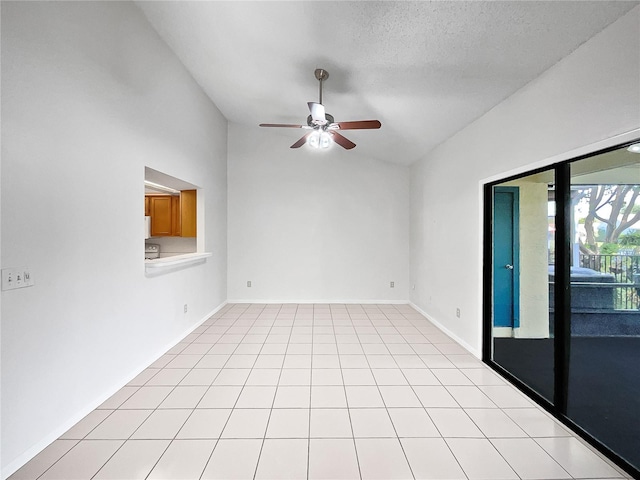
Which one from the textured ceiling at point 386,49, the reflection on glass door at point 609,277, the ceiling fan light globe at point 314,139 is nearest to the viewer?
the textured ceiling at point 386,49

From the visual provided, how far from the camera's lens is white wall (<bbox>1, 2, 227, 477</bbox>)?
1.61 m

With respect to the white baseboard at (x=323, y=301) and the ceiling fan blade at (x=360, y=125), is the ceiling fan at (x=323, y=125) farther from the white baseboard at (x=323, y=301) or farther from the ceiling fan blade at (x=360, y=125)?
the white baseboard at (x=323, y=301)

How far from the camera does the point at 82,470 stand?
5.33 feet

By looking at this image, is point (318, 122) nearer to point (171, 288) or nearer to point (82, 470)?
point (171, 288)

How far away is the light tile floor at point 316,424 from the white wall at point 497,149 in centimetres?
100

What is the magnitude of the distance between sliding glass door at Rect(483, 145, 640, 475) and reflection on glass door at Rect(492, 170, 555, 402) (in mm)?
11

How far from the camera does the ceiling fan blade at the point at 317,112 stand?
261 cm

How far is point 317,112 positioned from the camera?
8.79 ft

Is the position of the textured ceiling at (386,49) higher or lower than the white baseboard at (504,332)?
higher

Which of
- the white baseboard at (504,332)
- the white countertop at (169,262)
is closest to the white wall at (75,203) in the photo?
the white countertop at (169,262)

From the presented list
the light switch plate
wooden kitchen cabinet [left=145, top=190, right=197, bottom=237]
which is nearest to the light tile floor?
the light switch plate

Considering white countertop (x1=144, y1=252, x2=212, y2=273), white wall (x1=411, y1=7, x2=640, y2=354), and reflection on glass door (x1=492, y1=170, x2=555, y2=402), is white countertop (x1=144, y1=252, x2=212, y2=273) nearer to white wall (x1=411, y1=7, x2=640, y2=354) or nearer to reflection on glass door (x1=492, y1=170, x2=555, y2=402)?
white wall (x1=411, y1=7, x2=640, y2=354)

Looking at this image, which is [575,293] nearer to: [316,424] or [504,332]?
[504,332]

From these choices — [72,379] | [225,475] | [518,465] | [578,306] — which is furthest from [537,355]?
[72,379]
